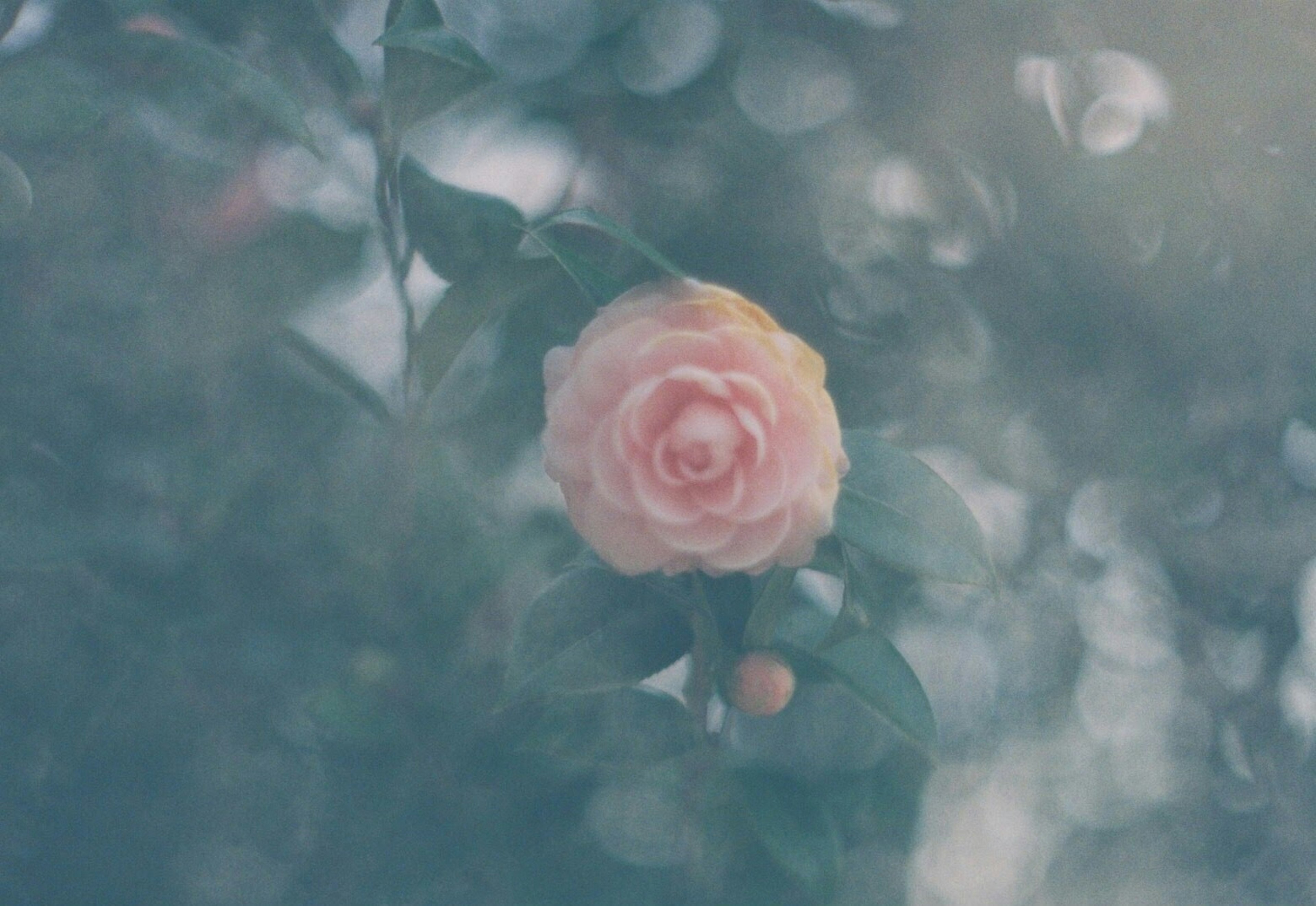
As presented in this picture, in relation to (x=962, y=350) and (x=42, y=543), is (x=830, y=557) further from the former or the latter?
(x=42, y=543)

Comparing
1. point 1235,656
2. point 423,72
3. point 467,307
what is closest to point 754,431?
point 467,307

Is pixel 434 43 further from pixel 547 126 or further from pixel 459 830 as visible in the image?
pixel 459 830

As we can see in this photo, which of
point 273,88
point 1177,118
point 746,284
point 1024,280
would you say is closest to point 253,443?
point 273,88

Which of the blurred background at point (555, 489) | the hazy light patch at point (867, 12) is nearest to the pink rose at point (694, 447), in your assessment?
the blurred background at point (555, 489)

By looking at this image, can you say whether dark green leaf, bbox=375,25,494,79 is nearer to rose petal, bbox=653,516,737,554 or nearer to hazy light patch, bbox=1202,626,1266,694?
rose petal, bbox=653,516,737,554

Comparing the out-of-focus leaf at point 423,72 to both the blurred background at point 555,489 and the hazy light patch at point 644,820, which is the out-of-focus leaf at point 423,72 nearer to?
the blurred background at point 555,489
